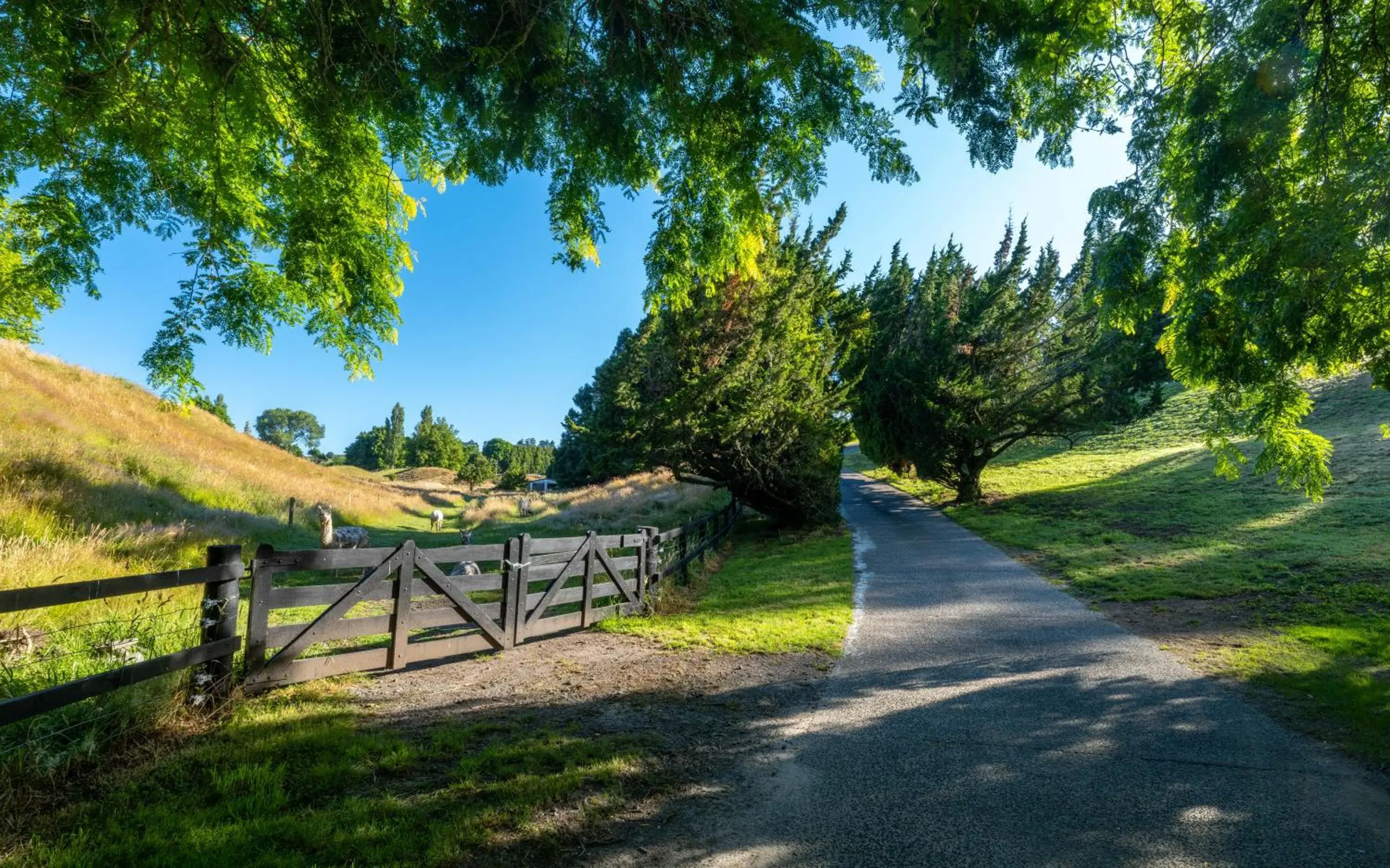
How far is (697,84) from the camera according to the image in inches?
184

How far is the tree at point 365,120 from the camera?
13.6 ft

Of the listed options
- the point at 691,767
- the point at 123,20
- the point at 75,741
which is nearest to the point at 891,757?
the point at 691,767

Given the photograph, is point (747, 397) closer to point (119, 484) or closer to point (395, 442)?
point (119, 484)

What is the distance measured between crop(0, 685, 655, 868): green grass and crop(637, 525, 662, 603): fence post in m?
4.91

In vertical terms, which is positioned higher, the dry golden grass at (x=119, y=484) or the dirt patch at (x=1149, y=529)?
the dry golden grass at (x=119, y=484)

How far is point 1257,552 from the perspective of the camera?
503 inches

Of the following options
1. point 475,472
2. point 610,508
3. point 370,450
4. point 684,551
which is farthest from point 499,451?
point 684,551

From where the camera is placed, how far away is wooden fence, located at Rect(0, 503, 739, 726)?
3.61 metres

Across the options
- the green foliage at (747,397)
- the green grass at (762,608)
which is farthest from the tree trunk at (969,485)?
the green grass at (762,608)

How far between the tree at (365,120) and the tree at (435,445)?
278 feet

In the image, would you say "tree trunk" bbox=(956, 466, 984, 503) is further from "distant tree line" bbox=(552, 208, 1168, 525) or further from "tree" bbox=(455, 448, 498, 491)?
"tree" bbox=(455, 448, 498, 491)

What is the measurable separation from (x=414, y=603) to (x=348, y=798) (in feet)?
21.8

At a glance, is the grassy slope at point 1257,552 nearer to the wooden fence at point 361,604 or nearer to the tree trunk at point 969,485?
the tree trunk at point 969,485

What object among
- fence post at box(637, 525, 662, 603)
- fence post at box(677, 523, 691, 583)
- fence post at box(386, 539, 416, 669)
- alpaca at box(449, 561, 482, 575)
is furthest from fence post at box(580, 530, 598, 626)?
fence post at box(677, 523, 691, 583)
